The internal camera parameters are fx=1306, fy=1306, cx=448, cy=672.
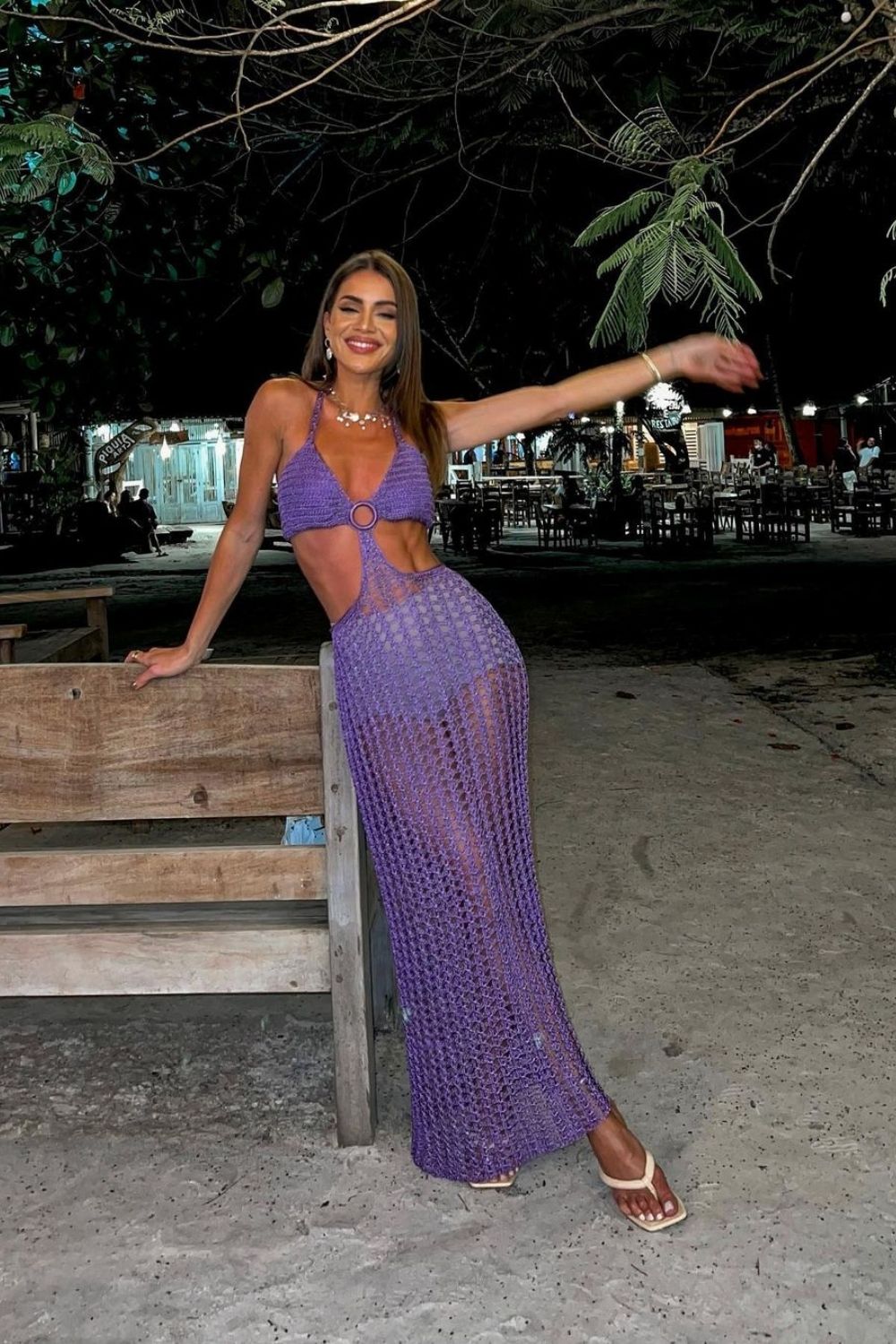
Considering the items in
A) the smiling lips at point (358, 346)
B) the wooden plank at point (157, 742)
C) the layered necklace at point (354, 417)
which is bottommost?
the wooden plank at point (157, 742)

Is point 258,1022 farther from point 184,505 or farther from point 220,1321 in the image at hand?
point 184,505

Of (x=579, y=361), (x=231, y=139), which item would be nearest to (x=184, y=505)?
(x=579, y=361)

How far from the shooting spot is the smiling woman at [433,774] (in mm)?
2430

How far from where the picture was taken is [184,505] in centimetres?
3534

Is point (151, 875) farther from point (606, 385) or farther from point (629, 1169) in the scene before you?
point (606, 385)

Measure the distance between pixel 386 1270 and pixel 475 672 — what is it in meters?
1.05

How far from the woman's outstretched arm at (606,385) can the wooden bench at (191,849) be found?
63cm

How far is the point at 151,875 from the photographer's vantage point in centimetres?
265

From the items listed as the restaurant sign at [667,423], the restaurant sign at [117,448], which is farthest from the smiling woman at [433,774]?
the restaurant sign at [667,423]

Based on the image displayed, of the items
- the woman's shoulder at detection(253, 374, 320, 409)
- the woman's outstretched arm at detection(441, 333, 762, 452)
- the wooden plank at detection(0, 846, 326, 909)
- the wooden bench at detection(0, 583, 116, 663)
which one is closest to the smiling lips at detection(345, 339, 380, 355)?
the woman's shoulder at detection(253, 374, 320, 409)

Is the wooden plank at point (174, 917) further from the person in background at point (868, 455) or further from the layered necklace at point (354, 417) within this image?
the person in background at point (868, 455)

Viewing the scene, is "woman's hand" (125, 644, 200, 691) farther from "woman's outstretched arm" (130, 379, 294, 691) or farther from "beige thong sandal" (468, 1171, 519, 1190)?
"beige thong sandal" (468, 1171, 519, 1190)

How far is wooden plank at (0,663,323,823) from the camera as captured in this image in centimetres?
257

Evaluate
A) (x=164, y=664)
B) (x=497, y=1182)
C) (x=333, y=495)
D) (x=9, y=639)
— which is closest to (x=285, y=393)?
(x=333, y=495)
